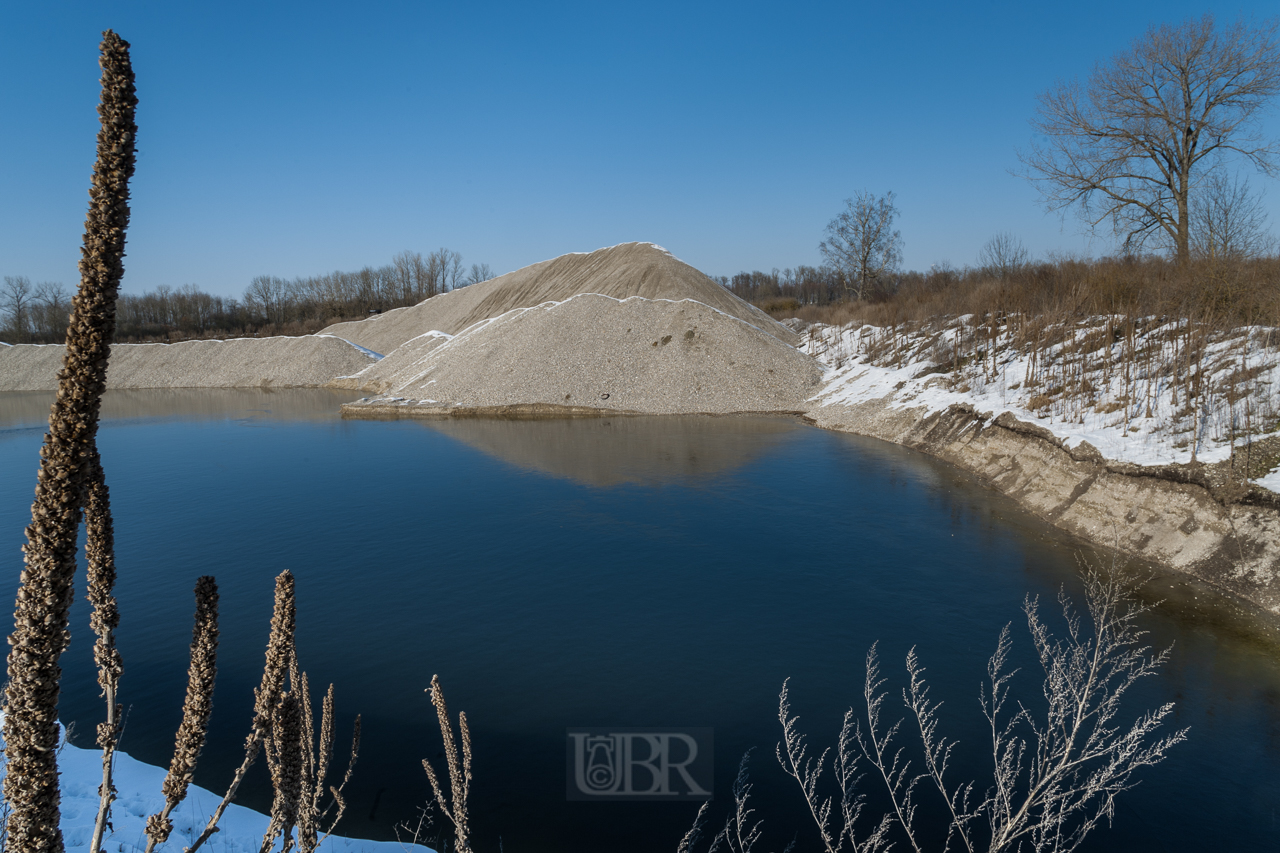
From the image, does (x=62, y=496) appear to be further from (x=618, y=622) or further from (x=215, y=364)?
(x=215, y=364)

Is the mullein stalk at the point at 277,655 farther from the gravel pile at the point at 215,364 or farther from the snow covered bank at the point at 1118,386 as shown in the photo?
the gravel pile at the point at 215,364

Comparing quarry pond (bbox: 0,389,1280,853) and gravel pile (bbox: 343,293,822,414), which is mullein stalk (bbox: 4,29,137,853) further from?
gravel pile (bbox: 343,293,822,414)

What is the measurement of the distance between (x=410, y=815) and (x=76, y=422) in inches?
252

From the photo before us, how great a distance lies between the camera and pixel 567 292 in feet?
188

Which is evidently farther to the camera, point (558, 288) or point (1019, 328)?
point (558, 288)

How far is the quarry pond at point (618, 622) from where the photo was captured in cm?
745

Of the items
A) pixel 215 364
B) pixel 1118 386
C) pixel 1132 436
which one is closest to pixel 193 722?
pixel 1132 436

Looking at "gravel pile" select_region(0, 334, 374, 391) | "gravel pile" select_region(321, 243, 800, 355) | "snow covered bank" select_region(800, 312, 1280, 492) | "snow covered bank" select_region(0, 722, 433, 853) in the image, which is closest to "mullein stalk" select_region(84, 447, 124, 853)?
"snow covered bank" select_region(0, 722, 433, 853)

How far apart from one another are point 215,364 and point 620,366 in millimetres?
45693

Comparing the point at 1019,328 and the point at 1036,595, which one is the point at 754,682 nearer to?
the point at 1036,595

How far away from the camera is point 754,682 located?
9.37 m

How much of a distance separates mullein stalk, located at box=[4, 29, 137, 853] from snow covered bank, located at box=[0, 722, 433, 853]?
472cm

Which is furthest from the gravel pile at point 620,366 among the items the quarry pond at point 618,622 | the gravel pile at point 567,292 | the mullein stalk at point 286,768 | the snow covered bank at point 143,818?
the mullein stalk at point 286,768

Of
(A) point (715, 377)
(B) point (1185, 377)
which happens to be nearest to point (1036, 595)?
(B) point (1185, 377)
